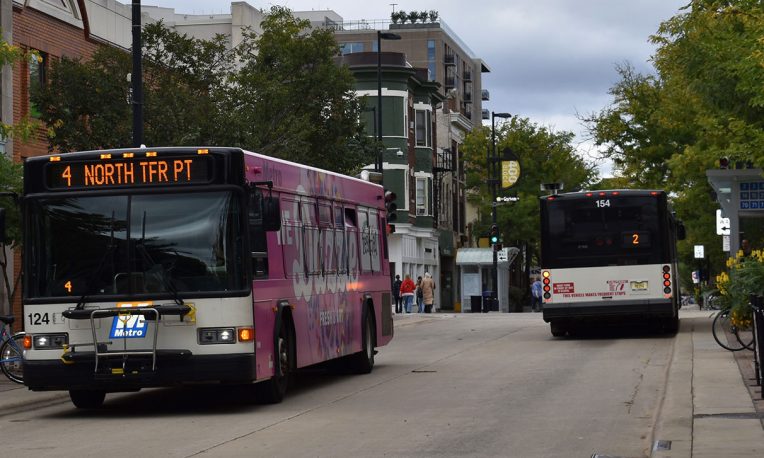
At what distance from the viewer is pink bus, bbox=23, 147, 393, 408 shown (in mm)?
15938

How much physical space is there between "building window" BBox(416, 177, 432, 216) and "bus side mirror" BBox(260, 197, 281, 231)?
63.6m

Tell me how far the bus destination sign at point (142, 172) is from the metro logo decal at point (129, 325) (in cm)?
135

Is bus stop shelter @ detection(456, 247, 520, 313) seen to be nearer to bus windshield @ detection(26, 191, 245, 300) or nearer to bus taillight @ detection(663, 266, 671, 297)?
bus taillight @ detection(663, 266, 671, 297)

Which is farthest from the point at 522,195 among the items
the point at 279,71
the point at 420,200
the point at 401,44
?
the point at 279,71

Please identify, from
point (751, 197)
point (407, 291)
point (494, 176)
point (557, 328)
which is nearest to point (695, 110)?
point (751, 197)

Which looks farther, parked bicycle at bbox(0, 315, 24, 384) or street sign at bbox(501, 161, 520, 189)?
street sign at bbox(501, 161, 520, 189)

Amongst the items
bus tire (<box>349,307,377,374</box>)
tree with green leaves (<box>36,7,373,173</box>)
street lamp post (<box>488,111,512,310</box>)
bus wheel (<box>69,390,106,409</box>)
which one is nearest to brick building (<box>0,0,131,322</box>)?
tree with green leaves (<box>36,7,373,173</box>)

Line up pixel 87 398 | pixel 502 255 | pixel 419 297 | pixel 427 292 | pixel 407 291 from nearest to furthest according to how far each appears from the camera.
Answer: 1. pixel 87 398
2. pixel 407 291
3. pixel 427 292
4. pixel 419 297
5. pixel 502 255

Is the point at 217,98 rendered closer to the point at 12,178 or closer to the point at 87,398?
the point at 12,178

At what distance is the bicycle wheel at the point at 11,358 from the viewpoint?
20.9m

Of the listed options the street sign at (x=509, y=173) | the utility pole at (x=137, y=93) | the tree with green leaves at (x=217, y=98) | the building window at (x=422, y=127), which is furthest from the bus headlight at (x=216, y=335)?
the street sign at (x=509, y=173)

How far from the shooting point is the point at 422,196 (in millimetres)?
80812

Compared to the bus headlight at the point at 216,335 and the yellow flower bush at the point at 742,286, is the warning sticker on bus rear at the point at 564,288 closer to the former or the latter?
the yellow flower bush at the point at 742,286

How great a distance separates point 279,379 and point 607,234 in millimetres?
15093
